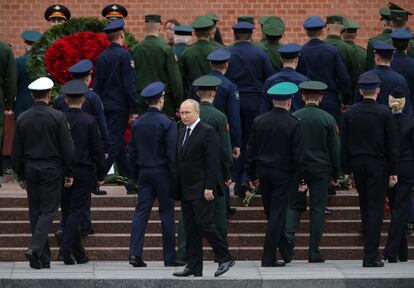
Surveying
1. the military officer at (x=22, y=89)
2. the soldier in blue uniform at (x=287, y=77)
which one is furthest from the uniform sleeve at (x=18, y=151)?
the military officer at (x=22, y=89)

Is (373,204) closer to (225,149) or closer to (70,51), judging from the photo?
(225,149)

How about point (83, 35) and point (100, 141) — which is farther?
point (83, 35)

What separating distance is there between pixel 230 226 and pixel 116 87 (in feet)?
7.46

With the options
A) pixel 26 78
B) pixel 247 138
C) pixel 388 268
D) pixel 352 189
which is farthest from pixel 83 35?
pixel 388 268

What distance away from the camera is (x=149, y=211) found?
16656 mm

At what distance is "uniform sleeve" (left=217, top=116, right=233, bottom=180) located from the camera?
16656 mm

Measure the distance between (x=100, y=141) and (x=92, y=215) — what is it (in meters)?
1.36

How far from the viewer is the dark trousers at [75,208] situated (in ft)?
54.5

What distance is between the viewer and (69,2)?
24.6 meters

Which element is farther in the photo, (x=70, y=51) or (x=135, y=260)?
(x=70, y=51)

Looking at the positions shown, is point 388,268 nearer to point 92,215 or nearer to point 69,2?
point 92,215

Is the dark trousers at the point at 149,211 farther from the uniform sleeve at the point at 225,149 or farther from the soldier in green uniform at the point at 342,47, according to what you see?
the soldier in green uniform at the point at 342,47

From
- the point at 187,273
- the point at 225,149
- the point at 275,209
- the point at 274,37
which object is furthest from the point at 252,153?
the point at 274,37

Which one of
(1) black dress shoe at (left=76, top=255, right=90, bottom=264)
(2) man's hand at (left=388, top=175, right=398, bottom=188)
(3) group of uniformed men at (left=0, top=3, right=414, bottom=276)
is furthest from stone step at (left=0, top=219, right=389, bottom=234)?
(2) man's hand at (left=388, top=175, right=398, bottom=188)
